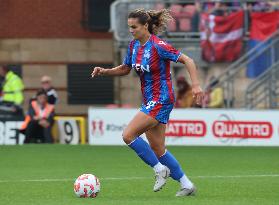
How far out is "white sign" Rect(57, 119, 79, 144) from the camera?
85.3ft

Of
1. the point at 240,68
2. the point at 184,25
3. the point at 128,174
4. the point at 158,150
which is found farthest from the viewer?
the point at 184,25

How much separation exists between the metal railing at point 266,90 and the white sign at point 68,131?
3938 mm

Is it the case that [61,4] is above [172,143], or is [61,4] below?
above

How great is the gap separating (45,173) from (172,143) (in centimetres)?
739

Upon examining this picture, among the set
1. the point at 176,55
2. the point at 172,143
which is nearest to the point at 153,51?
the point at 176,55

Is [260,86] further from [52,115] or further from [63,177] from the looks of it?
[63,177]

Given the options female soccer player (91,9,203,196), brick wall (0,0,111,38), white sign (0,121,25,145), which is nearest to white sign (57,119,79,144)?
white sign (0,121,25,145)

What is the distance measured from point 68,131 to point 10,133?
4.42 ft

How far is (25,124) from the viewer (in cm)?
2578

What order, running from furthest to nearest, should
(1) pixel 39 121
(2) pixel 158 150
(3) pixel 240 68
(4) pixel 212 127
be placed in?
(3) pixel 240 68, (1) pixel 39 121, (4) pixel 212 127, (2) pixel 158 150

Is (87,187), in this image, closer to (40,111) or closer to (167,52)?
(167,52)

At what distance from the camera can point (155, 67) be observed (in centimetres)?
1277

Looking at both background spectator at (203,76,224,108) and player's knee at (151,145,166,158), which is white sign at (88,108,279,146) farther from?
player's knee at (151,145,166,158)

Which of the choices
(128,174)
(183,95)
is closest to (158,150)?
(128,174)
